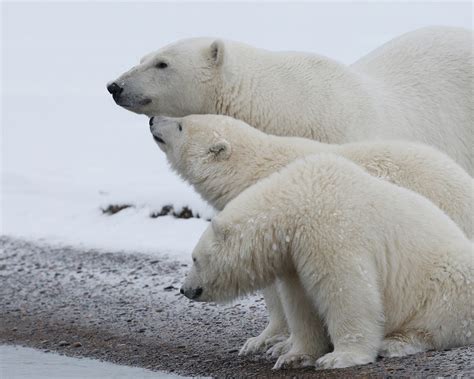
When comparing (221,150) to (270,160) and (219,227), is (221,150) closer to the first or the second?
(270,160)

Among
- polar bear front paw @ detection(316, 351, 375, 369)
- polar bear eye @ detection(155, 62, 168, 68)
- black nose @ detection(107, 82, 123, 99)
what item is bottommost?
polar bear front paw @ detection(316, 351, 375, 369)

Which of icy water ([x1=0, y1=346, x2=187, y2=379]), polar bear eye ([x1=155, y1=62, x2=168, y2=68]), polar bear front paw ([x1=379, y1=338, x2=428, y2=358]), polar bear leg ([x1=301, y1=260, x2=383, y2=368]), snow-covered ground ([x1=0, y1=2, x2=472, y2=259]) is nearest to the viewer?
polar bear leg ([x1=301, y1=260, x2=383, y2=368])

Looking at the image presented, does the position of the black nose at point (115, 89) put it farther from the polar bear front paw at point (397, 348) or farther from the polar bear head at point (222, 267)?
the polar bear front paw at point (397, 348)

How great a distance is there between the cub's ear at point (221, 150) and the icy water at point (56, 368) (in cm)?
119

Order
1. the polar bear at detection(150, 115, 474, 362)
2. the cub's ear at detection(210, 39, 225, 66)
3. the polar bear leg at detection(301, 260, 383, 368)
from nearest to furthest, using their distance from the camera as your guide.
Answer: the polar bear leg at detection(301, 260, 383, 368) < the polar bear at detection(150, 115, 474, 362) < the cub's ear at detection(210, 39, 225, 66)

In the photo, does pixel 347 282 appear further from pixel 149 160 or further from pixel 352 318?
pixel 149 160

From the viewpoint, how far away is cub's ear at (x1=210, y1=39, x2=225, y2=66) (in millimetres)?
6559

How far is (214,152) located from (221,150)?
0.20 feet

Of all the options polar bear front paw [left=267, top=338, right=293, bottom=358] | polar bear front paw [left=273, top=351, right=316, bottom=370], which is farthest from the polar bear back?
polar bear front paw [left=267, top=338, right=293, bottom=358]

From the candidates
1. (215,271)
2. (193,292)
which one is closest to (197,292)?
(193,292)

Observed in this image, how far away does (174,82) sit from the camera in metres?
6.67

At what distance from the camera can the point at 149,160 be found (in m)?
14.6

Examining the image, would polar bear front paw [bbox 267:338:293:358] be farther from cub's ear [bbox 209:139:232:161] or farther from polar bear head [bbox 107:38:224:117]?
polar bear head [bbox 107:38:224:117]

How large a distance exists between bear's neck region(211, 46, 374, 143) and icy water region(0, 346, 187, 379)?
1799 mm
